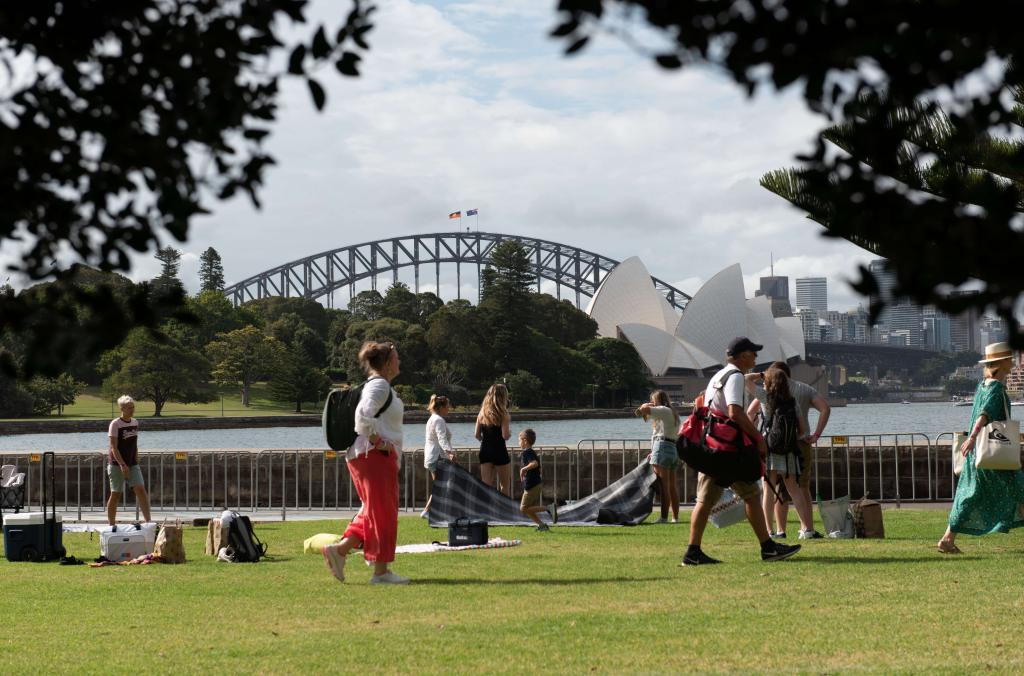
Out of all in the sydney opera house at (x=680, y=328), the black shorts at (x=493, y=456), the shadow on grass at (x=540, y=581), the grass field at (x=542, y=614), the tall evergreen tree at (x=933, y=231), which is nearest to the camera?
the tall evergreen tree at (x=933, y=231)

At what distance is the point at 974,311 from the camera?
7.12ft

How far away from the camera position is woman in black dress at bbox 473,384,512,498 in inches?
523

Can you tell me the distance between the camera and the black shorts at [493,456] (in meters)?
13.6

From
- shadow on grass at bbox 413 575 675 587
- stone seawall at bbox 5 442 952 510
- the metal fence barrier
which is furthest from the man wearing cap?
stone seawall at bbox 5 442 952 510

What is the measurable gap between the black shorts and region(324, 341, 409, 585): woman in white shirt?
17.0 ft

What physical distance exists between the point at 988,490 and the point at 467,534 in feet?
13.3

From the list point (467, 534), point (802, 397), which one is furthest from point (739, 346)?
point (467, 534)

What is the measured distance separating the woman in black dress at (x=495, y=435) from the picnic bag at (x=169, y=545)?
3.68 metres

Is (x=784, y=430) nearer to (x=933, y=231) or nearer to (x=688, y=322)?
(x=933, y=231)

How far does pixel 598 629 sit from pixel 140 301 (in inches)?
158

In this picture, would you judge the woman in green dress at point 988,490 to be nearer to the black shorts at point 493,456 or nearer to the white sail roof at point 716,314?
the black shorts at point 493,456

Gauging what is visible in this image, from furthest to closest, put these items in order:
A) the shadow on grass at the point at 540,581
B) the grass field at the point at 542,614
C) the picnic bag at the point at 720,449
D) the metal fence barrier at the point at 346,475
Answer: the metal fence barrier at the point at 346,475 → the picnic bag at the point at 720,449 → the shadow on grass at the point at 540,581 → the grass field at the point at 542,614

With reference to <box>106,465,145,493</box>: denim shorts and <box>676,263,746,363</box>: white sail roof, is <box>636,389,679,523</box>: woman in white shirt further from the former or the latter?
<box>676,263,746,363</box>: white sail roof

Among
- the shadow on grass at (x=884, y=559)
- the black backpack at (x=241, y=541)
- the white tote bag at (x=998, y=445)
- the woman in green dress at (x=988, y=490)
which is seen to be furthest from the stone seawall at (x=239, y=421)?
the white tote bag at (x=998, y=445)
